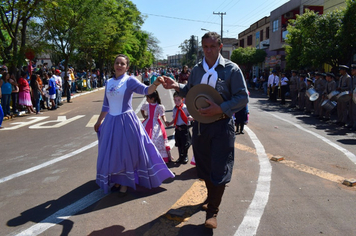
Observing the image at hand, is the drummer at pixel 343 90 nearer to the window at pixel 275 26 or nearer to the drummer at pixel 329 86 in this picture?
the drummer at pixel 329 86

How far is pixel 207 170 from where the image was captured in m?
3.65

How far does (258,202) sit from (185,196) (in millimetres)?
1033

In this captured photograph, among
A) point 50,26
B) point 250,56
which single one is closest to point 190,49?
point 250,56

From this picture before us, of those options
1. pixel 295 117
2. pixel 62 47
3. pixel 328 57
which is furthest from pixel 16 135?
pixel 328 57

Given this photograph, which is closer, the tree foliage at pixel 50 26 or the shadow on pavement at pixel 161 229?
the shadow on pavement at pixel 161 229

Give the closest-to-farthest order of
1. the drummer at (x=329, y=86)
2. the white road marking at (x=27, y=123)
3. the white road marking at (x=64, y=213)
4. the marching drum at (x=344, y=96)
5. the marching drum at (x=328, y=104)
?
1. the white road marking at (x=64, y=213)
2. the marching drum at (x=344, y=96)
3. the white road marking at (x=27, y=123)
4. the marching drum at (x=328, y=104)
5. the drummer at (x=329, y=86)

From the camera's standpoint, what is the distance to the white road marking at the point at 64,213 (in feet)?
12.1

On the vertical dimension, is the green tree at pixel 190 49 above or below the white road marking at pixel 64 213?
above

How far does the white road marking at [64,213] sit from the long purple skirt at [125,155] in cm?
21

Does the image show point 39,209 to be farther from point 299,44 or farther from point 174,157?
point 299,44

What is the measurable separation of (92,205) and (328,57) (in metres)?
17.1

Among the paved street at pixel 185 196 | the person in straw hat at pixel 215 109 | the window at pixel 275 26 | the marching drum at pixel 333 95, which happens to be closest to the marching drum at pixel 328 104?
the marching drum at pixel 333 95

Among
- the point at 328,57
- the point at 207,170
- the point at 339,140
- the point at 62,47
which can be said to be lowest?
the point at 339,140

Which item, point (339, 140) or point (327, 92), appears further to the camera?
point (327, 92)
